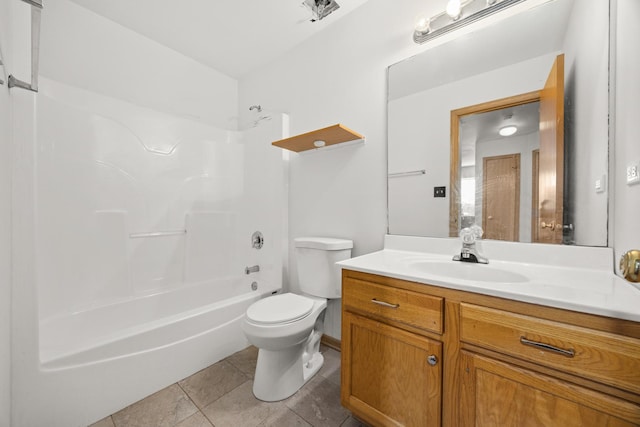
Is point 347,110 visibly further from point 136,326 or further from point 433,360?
point 136,326

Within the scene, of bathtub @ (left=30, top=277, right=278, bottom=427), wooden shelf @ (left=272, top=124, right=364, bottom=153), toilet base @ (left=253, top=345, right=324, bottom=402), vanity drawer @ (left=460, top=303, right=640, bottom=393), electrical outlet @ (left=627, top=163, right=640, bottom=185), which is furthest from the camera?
wooden shelf @ (left=272, top=124, right=364, bottom=153)

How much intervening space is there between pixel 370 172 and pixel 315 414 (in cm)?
144

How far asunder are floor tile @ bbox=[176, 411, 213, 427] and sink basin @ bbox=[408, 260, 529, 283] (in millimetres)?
1286

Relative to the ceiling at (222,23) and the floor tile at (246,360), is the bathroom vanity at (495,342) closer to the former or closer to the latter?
the floor tile at (246,360)

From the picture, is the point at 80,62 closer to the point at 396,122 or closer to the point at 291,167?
the point at 291,167

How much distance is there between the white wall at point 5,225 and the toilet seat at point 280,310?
3.18 ft

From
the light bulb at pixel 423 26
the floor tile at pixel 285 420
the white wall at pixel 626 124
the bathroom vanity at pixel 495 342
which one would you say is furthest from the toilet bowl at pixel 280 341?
the light bulb at pixel 423 26

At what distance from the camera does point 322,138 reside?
5.66 feet

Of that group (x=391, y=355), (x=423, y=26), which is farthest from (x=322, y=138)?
(x=391, y=355)

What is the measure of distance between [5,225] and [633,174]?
236cm

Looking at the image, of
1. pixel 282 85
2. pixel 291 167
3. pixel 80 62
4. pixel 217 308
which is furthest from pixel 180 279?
pixel 282 85

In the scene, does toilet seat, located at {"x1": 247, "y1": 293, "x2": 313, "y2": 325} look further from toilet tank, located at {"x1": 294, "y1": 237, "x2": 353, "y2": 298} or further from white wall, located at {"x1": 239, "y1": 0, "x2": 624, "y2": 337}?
white wall, located at {"x1": 239, "y1": 0, "x2": 624, "y2": 337}

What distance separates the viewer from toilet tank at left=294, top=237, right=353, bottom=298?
1.66m

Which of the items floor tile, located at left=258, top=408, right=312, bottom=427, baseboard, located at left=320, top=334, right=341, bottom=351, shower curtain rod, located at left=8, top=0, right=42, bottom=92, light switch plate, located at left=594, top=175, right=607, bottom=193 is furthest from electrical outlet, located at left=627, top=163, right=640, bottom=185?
shower curtain rod, located at left=8, top=0, right=42, bottom=92
